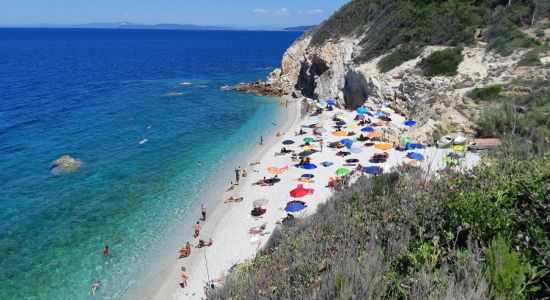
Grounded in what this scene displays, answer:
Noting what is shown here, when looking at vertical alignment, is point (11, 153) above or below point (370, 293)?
below

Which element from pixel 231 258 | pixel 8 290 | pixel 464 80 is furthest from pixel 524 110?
pixel 8 290

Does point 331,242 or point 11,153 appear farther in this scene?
point 11,153

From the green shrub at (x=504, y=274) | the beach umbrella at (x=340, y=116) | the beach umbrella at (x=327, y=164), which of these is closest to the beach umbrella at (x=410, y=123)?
the beach umbrella at (x=327, y=164)

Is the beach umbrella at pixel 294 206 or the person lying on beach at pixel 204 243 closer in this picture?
the person lying on beach at pixel 204 243

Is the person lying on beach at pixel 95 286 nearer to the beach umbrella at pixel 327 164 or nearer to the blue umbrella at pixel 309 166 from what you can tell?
the blue umbrella at pixel 309 166

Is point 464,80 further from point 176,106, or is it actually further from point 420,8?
point 176,106

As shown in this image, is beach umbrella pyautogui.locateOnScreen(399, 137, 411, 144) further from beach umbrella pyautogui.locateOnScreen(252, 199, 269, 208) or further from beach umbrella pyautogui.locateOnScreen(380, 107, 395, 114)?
beach umbrella pyautogui.locateOnScreen(252, 199, 269, 208)
